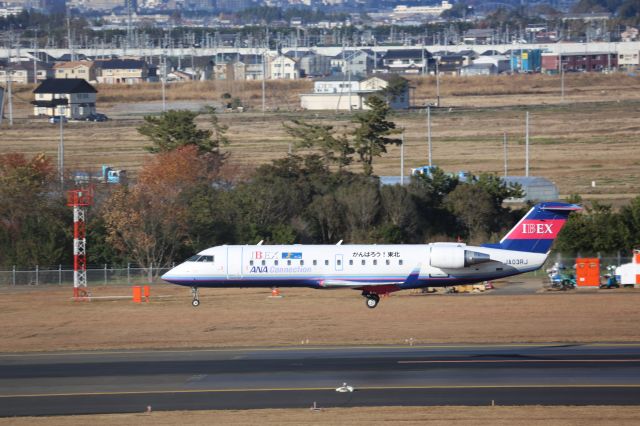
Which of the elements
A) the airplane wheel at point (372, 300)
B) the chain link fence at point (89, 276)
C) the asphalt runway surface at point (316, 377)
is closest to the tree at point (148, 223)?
the chain link fence at point (89, 276)

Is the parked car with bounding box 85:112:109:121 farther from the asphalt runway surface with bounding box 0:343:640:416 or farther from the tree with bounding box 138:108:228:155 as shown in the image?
the asphalt runway surface with bounding box 0:343:640:416

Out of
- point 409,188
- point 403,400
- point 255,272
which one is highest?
point 409,188

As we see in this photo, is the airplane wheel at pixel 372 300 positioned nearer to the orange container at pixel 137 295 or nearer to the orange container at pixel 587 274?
the orange container at pixel 137 295

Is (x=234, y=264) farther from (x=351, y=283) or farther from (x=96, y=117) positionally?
(x=96, y=117)

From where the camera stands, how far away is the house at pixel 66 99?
164m

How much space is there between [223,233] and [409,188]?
1402cm

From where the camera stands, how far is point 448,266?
4641 cm

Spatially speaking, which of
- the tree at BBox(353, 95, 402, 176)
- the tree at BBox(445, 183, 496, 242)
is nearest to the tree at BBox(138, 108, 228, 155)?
the tree at BBox(353, 95, 402, 176)

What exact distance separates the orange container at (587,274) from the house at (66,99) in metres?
120

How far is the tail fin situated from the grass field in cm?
3610

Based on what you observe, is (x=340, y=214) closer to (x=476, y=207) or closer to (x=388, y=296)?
(x=476, y=207)

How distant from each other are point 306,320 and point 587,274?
16.2 m

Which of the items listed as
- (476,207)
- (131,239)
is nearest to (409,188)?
(476,207)

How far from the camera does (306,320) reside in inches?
1828
